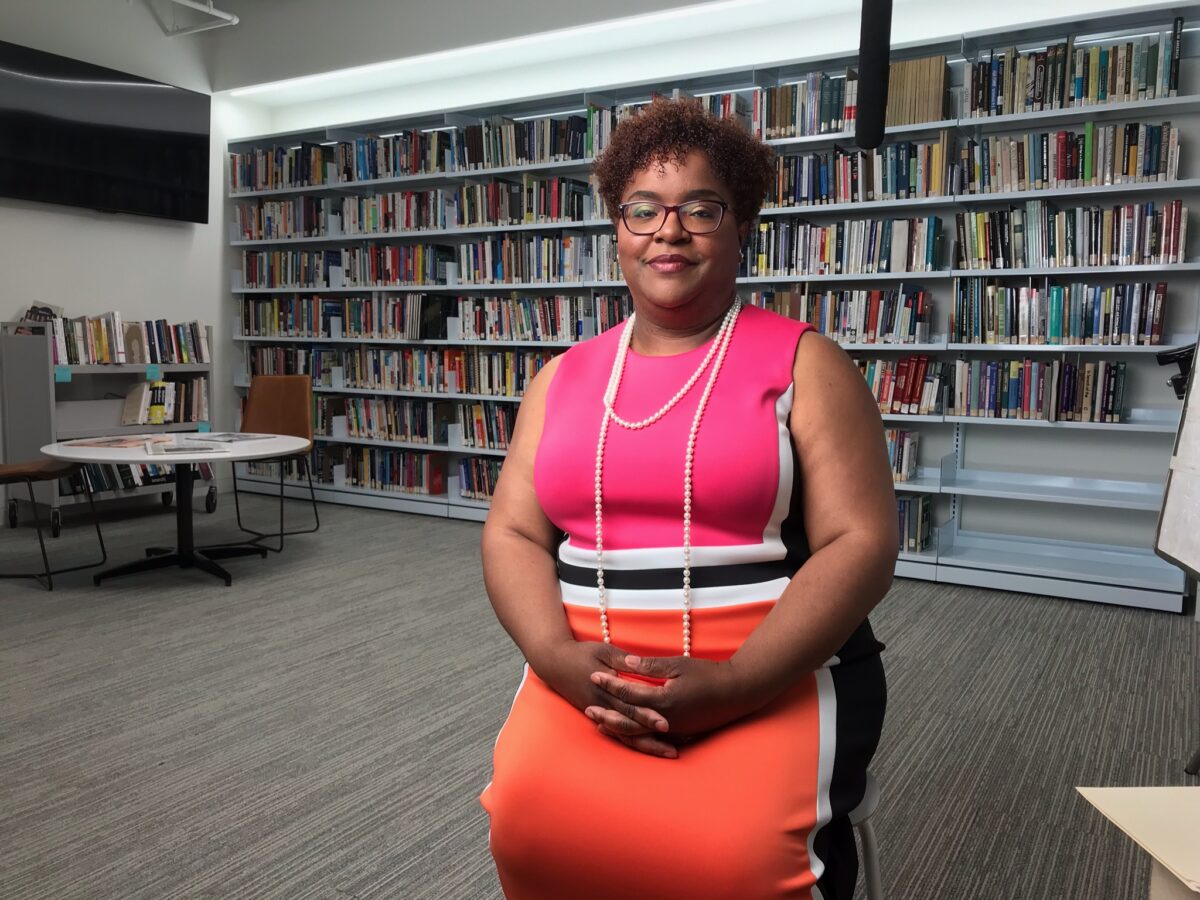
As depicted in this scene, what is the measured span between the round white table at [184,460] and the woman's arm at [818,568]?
2.97 m

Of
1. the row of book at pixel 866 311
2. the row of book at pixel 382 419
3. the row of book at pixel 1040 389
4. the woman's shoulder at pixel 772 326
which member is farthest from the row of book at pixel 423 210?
the woman's shoulder at pixel 772 326

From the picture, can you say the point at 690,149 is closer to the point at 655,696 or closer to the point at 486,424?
the point at 655,696

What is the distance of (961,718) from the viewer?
263 cm

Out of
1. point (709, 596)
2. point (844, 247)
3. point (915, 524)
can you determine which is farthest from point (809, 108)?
point (709, 596)

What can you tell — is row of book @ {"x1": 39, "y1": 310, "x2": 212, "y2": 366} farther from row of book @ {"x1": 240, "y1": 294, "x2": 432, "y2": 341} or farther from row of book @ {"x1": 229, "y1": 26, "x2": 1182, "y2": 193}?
row of book @ {"x1": 229, "y1": 26, "x2": 1182, "y2": 193}

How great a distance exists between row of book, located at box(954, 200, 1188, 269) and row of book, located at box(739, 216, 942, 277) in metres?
0.17

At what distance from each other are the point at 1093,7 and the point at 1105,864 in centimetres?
372

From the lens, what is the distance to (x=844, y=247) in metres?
4.32

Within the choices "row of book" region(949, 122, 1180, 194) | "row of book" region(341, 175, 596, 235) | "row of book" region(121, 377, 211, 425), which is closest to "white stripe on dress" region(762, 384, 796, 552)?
"row of book" region(949, 122, 1180, 194)

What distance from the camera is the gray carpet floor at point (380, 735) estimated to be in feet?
6.22

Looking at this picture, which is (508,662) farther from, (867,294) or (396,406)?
(396,406)

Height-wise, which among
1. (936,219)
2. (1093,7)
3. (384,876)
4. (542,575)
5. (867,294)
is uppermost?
(1093,7)

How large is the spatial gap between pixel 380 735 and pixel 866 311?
2916mm

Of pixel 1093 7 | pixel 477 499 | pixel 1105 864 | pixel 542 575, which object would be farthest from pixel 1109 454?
pixel 542 575
